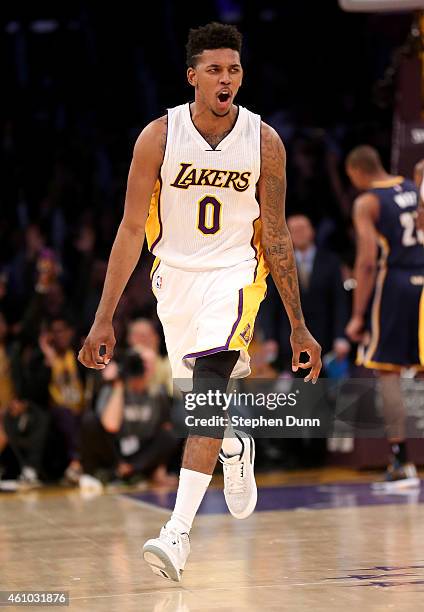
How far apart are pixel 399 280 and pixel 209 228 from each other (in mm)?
3461

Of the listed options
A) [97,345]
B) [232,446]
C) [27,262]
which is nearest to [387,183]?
[232,446]

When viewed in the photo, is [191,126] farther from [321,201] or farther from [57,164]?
[57,164]

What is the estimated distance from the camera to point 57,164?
1244 centimetres

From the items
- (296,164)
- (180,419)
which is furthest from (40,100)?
(180,419)

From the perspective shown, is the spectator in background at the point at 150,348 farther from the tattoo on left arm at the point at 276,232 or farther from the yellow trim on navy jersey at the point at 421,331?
the tattoo on left arm at the point at 276,232

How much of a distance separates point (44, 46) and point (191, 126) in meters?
9.53

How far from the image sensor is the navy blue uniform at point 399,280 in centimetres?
757

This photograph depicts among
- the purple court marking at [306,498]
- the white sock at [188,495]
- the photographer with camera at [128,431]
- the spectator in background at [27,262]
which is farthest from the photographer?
the spectator in background at [27,262]

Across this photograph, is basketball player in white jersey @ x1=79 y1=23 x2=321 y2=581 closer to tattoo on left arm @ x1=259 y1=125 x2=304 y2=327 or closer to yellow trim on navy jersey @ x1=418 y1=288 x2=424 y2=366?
tattoo on left arm @ x1=259 y1=125 x2=304 y2=327

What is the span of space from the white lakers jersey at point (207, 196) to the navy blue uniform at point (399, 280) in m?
3.28

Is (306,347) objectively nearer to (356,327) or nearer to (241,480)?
(241,480)

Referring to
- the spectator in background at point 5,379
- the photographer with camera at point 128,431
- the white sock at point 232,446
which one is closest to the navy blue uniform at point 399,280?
the photographer with camera at point 128,431

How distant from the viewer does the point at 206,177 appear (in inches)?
172

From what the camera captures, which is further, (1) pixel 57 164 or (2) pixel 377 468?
(1) pixel 57 164
